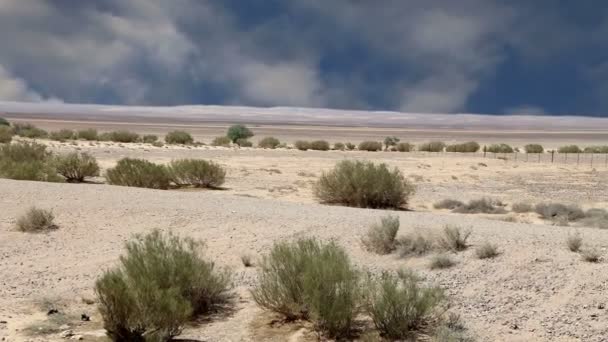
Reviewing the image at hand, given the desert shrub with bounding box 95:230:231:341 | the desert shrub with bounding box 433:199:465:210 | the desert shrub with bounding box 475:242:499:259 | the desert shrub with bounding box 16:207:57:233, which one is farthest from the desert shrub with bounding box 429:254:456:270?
the desert shrub with bounding box 433:199:465:210

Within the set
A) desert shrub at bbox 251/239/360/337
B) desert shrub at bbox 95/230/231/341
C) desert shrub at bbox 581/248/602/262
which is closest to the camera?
desert shrub at bbox 95/230/231/341

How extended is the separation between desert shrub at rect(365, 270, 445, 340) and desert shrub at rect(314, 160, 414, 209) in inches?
506

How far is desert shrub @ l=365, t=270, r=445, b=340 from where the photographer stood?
31.0 feet

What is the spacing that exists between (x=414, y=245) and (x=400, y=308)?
374cm

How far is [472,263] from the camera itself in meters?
12.0

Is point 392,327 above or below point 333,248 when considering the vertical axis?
A: below

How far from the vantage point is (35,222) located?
48.6 ft

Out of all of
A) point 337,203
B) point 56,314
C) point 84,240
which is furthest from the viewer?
point 337,203

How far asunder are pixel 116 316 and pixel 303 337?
2.49 metres

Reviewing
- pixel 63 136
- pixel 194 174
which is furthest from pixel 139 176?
pixel 63 136

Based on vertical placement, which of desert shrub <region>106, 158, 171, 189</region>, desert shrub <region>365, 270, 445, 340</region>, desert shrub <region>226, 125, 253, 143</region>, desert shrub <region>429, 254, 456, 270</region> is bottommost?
desert shrub <region>365, 270, 445, 340</region>

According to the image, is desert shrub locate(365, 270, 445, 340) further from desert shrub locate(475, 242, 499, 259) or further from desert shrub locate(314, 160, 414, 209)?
desert shrub locate(314, 160, 414, 209)

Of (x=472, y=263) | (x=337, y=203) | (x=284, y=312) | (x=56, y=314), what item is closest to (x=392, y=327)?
(x=284, y=312)

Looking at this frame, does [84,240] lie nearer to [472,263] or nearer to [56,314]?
[56,314]
